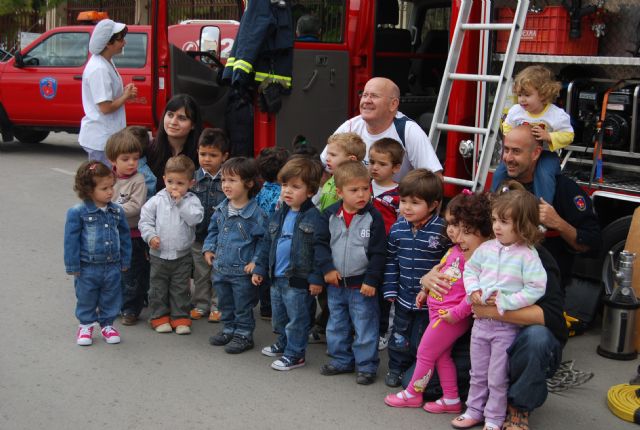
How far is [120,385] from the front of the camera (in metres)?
4.79

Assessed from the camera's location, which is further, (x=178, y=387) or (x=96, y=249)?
(x=96, y=249)

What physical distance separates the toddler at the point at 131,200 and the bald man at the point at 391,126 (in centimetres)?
159

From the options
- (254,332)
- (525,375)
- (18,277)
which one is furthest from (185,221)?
(525,375)

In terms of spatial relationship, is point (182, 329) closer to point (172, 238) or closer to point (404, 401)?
point (172, 238)

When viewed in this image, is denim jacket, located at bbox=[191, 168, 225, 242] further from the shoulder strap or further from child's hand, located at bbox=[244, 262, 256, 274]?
the shoulder strap

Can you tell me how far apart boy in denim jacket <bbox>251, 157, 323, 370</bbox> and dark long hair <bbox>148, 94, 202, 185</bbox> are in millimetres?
1282

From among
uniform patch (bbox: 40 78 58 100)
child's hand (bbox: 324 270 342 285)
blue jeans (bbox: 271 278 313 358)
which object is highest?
uniform patch (bbox: 40 78 58 100)

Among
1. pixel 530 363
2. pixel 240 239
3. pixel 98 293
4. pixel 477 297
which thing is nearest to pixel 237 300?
pixel 240 239

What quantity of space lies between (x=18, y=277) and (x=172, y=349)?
218cm

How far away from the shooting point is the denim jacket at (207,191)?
5.83 m

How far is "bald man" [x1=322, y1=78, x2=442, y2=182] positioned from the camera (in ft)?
17.3

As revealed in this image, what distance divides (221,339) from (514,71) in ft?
9.84

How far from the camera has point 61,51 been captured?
13.3m

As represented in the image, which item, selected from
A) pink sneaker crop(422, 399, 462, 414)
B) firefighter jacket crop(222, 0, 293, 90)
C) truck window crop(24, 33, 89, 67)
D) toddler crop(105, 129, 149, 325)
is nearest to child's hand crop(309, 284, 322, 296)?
pink sneaker crop(422, 399, 462, 414)
